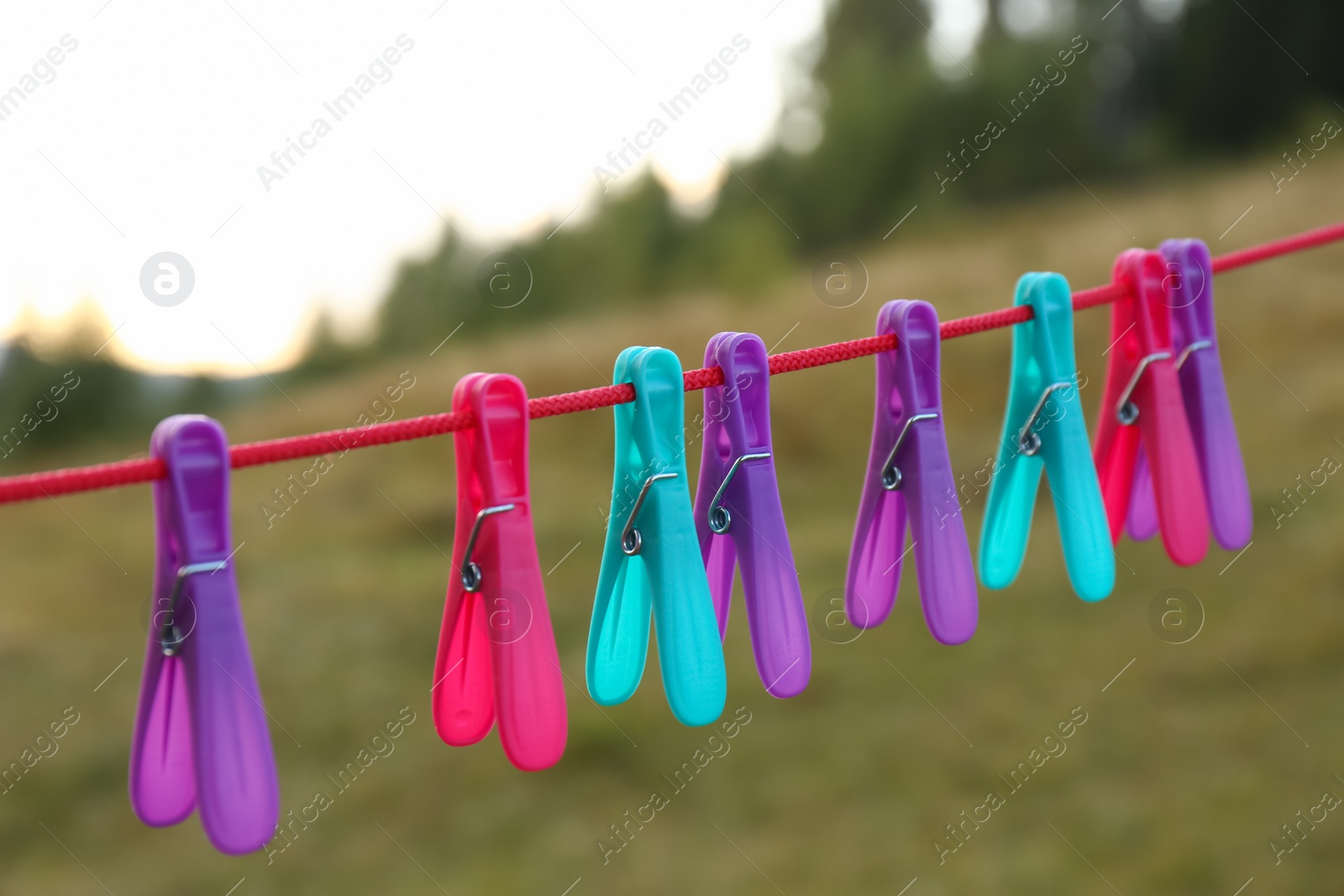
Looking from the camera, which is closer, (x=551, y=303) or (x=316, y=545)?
(x=316, y=545)

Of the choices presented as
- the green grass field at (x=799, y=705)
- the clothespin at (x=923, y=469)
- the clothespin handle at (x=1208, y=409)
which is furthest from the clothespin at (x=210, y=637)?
the green grass field at (x=799, y=705)

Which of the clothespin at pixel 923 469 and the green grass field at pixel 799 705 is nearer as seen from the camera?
the clothespin at pixel 923 469

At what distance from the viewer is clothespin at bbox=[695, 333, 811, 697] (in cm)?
93

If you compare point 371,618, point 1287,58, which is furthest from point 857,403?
point 1287,58

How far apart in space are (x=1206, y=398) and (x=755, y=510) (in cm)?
65

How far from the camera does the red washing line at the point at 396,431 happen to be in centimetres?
70

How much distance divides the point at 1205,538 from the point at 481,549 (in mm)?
880

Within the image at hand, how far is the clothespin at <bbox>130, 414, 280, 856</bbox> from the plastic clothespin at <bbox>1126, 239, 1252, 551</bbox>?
1.02 metres

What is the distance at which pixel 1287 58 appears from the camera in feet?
35.7

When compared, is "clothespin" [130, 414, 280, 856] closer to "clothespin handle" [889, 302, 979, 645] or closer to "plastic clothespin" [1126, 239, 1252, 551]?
"clothespin handle" [889, 302, 979, 645]

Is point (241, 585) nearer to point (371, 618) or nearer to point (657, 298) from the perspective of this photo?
point (371, 618)

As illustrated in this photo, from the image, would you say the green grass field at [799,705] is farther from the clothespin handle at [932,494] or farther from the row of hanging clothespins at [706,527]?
the clothespin handle at [932,494]

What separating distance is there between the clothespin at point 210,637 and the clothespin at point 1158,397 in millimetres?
969

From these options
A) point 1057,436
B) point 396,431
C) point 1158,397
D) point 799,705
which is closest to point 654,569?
point 396,431
